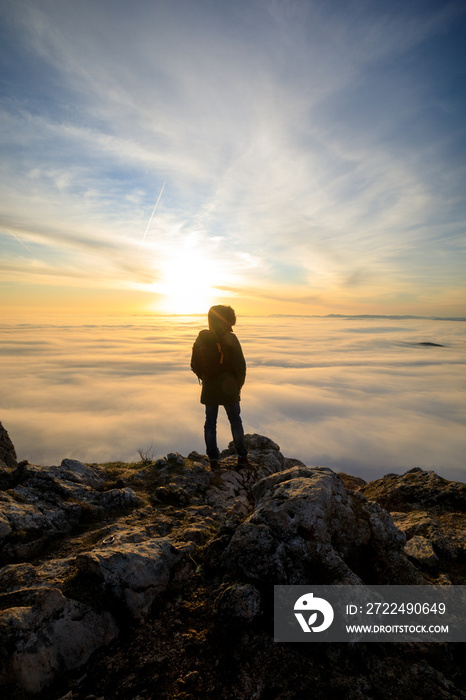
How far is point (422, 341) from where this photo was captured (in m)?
149

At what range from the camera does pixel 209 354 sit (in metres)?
7.05

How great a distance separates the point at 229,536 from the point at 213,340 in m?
4.07

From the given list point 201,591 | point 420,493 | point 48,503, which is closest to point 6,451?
point 48,503

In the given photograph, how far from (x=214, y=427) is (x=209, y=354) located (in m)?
1.91

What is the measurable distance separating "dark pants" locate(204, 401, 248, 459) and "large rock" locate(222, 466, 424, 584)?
3.35 meters

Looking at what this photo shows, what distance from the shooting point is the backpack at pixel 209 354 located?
277 inches

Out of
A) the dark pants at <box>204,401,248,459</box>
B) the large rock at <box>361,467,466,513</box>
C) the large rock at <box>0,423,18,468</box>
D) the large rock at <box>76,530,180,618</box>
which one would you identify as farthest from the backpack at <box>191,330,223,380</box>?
the large rock at <box>0,423,18,468</box>

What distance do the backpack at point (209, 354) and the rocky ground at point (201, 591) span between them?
289cm

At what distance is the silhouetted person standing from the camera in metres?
7.00

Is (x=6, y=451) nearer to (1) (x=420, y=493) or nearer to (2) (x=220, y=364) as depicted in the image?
(2) (x=220, y=364)

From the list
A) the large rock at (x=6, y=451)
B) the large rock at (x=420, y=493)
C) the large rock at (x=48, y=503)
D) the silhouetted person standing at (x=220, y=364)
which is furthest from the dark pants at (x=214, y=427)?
the large rock at (x=6, y=451)

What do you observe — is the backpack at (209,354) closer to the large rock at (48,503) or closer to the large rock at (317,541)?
the large rock at (48,503)

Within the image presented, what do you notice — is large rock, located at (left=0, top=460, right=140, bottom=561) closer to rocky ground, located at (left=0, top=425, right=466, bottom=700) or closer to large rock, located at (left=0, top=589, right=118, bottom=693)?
rocky ground, located at (left=0, top=425, right=466, bottom=700)

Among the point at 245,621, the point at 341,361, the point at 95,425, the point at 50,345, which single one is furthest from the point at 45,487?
the point at 50,345
